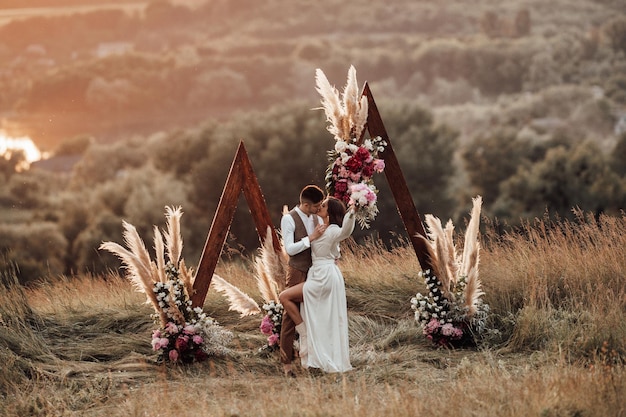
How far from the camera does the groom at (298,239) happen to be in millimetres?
9000

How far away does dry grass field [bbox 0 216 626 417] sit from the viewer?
717cm

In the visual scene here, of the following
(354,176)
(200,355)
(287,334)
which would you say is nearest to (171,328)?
(200,355)

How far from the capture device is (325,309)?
9062 millimetres

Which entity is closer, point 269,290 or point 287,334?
point 287,334

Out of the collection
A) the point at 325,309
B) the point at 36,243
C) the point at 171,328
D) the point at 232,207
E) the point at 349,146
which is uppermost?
the point at 349,146

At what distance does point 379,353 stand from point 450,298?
1010 millimetres

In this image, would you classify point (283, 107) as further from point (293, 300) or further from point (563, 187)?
point (293, 300)

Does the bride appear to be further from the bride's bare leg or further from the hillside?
the hillside

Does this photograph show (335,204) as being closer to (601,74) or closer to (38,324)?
(38,324)

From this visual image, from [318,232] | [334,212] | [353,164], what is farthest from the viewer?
[353,164]

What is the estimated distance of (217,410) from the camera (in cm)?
752

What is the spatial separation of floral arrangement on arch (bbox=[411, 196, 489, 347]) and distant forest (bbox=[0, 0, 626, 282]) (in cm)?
2176

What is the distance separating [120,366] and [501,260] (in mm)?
5012

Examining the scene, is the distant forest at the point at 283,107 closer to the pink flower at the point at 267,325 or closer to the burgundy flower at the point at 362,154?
the pink flower at the point at 267,325
